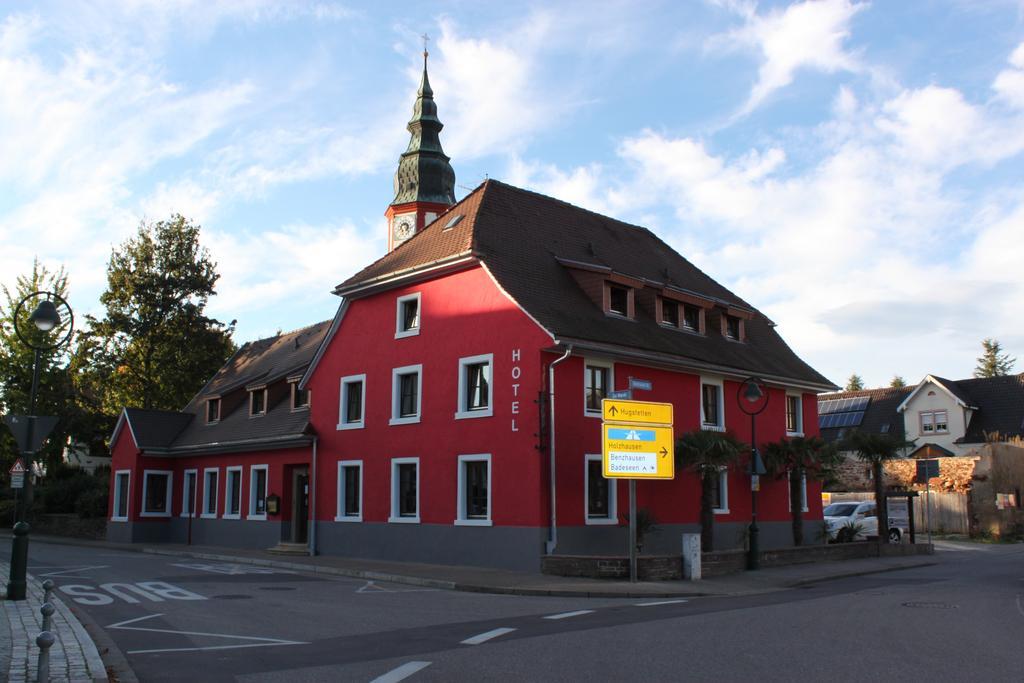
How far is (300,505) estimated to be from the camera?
29312 millimetres

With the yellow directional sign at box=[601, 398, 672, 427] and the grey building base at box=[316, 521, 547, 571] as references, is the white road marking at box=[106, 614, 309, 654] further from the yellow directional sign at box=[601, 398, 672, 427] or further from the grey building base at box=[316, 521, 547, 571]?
the grey building base at box=[316, 521, 547, 571]

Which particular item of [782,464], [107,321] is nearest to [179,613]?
[782,464]

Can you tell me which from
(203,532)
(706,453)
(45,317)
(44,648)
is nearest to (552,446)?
(706,453)

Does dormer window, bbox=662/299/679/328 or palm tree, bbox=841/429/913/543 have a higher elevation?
dormer window, bbox=662/299/679/328

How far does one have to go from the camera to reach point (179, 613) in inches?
533

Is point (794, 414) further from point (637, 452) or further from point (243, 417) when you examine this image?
point (243, 417)

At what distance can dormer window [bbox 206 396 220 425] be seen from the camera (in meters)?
36.8

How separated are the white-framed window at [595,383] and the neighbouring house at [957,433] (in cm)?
1598

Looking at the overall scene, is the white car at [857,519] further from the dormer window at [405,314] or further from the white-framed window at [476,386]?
the dormer window at [405,314]

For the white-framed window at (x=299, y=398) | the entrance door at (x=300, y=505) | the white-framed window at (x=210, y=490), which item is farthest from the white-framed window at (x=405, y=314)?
the white-framed window at (x=210, y=490)

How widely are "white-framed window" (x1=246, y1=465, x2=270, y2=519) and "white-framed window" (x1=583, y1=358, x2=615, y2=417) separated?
13.3 metres

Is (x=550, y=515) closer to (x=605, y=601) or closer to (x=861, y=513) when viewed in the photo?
(x=605, y=601)

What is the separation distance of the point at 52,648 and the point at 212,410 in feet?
95.4

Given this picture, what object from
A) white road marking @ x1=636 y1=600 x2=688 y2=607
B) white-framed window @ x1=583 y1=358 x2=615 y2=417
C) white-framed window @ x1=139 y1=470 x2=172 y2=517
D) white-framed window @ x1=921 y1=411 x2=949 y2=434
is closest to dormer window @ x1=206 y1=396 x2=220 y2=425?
white-framed window @ x1=139 y1=470 x2=172 y2=517
